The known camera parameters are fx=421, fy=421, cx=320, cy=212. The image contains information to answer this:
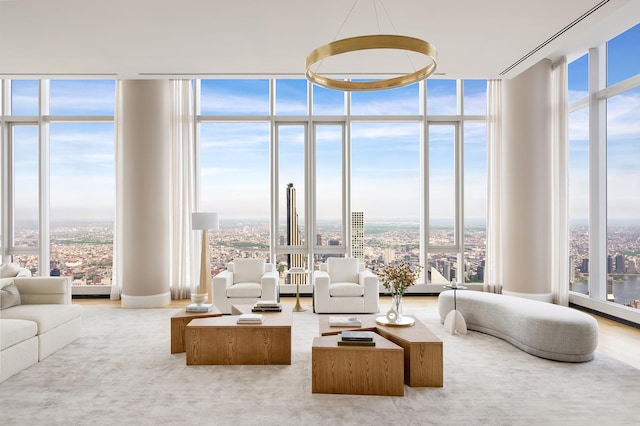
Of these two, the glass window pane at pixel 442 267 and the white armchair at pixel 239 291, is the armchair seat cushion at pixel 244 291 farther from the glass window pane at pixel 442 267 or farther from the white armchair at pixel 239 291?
the glass window pane at pixel 442 267

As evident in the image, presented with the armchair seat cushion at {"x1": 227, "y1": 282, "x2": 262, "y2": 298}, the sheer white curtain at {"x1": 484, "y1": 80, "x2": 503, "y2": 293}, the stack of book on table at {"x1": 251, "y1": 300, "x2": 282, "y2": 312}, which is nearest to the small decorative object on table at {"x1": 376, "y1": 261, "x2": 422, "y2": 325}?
the stack of book on table at {"x1": 251, "y1": 300, "x2": 282, "y2": 312}

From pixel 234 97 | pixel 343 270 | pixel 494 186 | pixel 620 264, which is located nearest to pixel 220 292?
pixel 343 270

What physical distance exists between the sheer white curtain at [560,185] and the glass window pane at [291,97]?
4.35 metres

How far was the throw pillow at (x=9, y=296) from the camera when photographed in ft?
15.0

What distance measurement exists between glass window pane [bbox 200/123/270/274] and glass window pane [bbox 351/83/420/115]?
182 centimetres

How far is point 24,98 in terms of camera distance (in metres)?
7.82

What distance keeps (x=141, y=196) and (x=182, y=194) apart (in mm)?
783

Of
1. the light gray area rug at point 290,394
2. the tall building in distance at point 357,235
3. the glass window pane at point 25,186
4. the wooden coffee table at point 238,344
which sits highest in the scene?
the glass window pane at point 25,186

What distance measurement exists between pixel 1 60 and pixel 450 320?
6.27 metres

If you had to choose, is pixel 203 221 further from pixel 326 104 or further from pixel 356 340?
pixel 356 340

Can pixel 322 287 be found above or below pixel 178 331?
above

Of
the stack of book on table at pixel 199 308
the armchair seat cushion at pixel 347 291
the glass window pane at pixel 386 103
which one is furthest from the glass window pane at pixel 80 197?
the glass window pane at pixel 386 103

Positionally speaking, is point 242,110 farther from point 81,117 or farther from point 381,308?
point 381,308

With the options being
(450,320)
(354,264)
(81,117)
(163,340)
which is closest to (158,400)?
(163,340)
